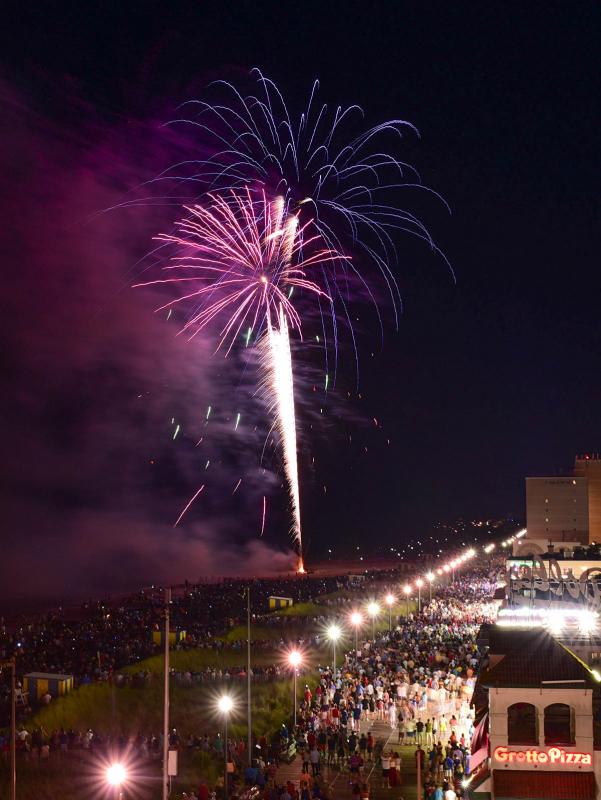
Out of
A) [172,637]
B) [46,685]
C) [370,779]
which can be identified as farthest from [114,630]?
[370,779]

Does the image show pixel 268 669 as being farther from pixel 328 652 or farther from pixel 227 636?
pixel 227 636

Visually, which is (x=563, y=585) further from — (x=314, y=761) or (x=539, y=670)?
(x=539, y=670)

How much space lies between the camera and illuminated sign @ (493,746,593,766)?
1521 cm

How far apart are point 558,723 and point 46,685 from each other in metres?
22.7

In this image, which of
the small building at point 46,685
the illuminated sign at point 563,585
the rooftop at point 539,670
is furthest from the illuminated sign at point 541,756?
the small building at point 46,685

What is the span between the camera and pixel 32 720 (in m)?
29.7

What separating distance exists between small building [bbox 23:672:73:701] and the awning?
68.3 ft

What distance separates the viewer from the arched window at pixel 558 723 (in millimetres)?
15469

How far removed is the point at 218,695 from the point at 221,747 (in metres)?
7.89

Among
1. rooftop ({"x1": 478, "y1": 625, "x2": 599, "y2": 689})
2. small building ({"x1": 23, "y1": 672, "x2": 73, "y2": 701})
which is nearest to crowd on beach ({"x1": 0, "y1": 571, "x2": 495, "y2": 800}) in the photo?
small building ({"x1": 23, "y1": 672, "x2": 73, "y2": 701})

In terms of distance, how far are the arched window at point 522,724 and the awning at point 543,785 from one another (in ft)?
1.56

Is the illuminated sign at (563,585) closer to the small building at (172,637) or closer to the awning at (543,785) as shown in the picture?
the small building at (172,637)

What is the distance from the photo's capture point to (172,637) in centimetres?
4831

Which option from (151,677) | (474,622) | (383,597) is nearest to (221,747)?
(151,677)
